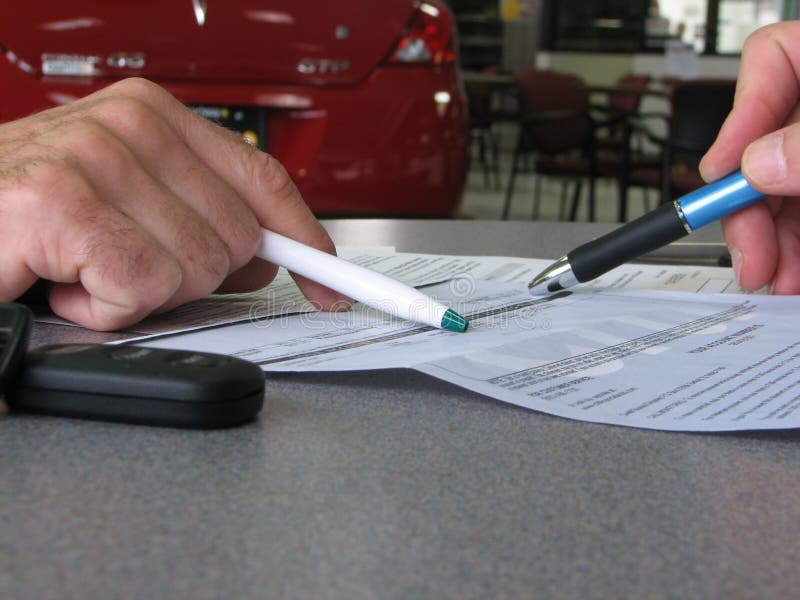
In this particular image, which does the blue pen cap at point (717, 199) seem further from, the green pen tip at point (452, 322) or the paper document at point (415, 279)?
the green pen tip at point (452, 322)

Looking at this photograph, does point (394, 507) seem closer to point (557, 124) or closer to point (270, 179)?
point (270, 179)

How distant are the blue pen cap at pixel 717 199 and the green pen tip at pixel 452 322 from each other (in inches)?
8.4

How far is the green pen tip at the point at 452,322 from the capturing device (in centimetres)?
58

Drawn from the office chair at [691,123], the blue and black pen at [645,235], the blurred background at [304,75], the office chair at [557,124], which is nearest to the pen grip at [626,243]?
the blue and black pen at [645,235]

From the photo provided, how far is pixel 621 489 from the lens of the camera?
36cm

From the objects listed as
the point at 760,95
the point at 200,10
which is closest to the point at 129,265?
the point at 760,95

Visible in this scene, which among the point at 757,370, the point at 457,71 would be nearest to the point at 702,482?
the point at 757,370

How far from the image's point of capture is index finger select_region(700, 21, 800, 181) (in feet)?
2.50

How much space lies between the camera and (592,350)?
0.56m

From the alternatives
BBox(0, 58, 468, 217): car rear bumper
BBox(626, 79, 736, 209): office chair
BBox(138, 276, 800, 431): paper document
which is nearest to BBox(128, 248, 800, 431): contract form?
BBox(138, 276, 800, 431): paper document

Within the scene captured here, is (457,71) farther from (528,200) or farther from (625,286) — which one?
(528,200)

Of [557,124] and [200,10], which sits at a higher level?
[200,10]

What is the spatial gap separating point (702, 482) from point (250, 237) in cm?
34

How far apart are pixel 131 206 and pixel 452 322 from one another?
193 millimetres
